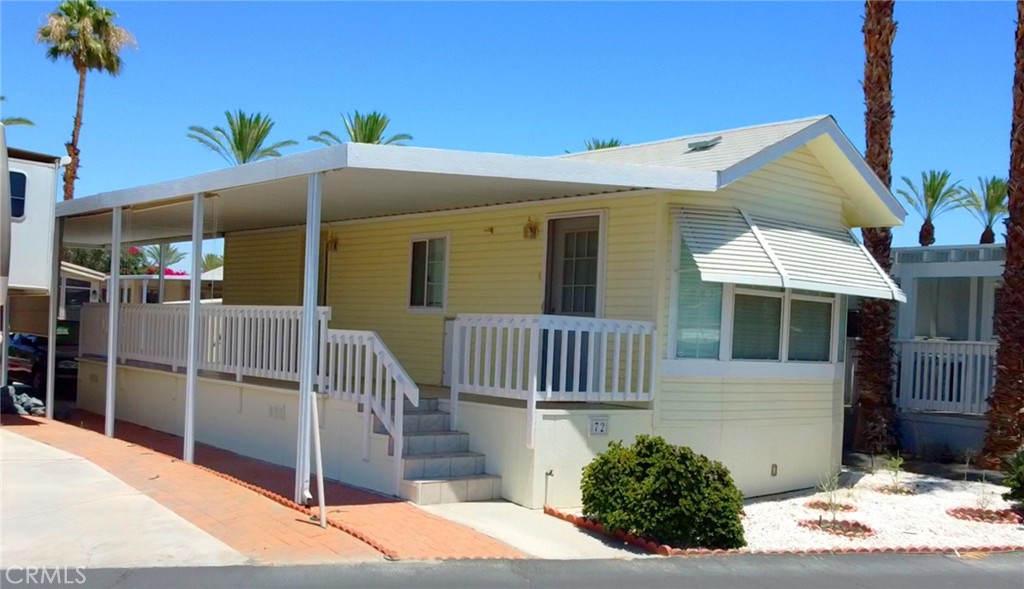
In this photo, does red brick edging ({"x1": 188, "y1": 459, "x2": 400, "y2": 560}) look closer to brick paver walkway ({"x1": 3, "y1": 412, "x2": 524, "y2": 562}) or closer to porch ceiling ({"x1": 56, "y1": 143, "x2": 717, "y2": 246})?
brick paver walkway ({"x1": 3, "y1": 412, "x2": 524, "y2": 562})

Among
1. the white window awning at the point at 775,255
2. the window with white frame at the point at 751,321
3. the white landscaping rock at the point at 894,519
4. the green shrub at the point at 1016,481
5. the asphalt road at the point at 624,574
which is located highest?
the white window awning at the point at 775,255

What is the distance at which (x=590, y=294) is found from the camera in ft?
36.0

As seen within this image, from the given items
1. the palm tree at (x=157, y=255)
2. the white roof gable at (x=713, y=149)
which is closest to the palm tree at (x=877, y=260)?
the white roof gable at (x=713, y=149)

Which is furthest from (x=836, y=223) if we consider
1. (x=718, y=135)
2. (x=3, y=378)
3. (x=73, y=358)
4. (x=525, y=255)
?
(x=73, y=358)

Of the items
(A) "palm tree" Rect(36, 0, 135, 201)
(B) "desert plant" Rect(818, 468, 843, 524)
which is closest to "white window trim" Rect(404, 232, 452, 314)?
(B) "desert plant" Rect(818, 468, 843, 524)

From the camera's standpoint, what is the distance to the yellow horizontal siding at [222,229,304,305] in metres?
15.5

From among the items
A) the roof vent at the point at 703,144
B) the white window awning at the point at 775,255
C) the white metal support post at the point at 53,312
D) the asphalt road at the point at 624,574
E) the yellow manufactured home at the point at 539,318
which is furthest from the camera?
the white metal support post at the point at 53,312

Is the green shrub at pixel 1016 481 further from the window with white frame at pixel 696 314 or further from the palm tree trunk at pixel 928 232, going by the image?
the palm tree trunk at pixel 928 232

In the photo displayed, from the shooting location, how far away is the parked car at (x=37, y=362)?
16688mm

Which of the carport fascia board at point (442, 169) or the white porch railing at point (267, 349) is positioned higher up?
the carport fascia board at point (442, 169)

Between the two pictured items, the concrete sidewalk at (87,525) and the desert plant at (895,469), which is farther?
the desert plant at (895,469)

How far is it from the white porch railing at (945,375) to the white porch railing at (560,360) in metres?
6.78

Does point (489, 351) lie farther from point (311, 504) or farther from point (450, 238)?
point (450, 238)

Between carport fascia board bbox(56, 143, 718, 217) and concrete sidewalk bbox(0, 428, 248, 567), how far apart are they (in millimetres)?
3232
